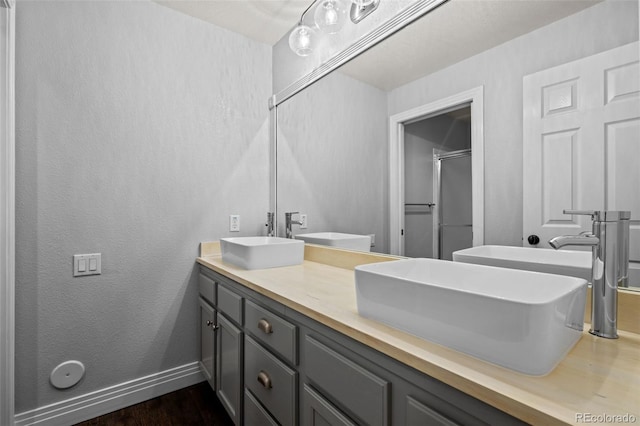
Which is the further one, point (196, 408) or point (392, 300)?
point (196, 408)

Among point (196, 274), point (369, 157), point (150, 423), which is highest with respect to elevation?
point (369, 157)

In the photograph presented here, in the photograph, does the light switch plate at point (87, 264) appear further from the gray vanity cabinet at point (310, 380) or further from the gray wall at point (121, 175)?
the gray vanity cabinet at point (310, 380)

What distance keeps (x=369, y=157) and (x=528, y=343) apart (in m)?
1.14

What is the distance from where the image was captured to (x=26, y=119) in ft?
5.23

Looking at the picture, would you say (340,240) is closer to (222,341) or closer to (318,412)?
(222,341)

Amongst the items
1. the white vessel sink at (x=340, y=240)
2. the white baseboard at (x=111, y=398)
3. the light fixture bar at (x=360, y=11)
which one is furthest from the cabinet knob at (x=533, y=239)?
the white baseboard at (x=111, y=398)

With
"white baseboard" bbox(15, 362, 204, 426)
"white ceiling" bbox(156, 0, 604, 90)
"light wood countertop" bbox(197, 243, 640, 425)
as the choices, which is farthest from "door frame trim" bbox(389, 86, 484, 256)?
"white baseboard" bbox(15, 362, 204, 426)

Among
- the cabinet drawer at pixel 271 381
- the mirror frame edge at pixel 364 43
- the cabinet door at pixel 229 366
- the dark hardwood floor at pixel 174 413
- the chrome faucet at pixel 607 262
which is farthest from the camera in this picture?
the dark hardwood floor at pixel 174 413

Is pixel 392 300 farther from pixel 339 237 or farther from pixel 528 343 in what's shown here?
pixel 339 237

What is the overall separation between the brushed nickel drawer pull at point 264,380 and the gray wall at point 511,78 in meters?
0.95

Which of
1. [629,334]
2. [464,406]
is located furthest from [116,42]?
[629,334]

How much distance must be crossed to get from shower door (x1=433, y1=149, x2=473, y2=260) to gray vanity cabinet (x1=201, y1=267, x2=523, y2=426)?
61 cm

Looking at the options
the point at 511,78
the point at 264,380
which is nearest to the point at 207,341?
the point at 264,380

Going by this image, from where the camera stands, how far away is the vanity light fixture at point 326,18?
1604mm
